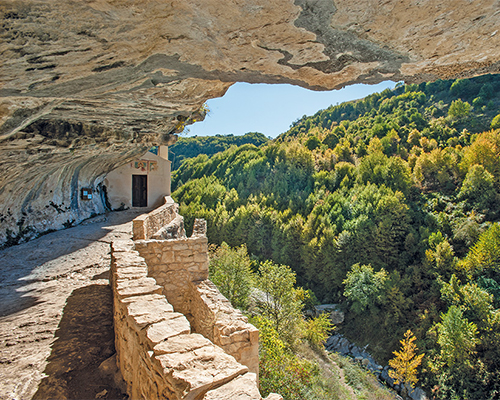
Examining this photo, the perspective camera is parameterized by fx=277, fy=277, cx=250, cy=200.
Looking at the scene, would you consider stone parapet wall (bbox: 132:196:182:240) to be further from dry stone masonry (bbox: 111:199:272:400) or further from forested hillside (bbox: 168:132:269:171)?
forested hillside (bbox: 168:132:269:171)

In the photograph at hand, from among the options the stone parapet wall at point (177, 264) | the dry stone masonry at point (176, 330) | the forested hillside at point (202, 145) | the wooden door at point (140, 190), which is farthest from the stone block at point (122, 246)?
the forested hillside at point (202, 145)

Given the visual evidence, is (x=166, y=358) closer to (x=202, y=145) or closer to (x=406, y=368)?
(x=406, y=368)

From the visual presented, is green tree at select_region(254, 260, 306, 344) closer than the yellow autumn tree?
Yes

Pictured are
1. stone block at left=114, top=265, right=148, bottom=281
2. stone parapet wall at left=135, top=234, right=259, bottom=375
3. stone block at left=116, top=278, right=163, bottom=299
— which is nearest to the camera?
stone block at left=116, top=278, right=163, bottom=299

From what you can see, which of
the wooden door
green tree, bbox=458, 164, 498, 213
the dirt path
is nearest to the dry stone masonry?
the dirt path

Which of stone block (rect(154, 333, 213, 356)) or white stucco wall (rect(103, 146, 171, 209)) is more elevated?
stone block (rect(154, 333, 213, 356))

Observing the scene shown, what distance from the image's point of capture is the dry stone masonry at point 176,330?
1695mm

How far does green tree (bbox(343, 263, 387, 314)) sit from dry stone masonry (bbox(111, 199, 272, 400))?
59.9ft

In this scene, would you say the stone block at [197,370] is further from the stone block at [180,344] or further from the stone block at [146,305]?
the stone block at [146,305]

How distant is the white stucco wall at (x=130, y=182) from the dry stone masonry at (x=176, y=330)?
950 cm

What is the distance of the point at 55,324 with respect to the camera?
350cm

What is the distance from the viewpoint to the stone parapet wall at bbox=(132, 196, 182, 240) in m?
5.87

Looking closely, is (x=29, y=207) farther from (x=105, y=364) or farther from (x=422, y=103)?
(x=422, y=103)

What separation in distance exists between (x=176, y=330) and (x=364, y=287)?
20655mm
